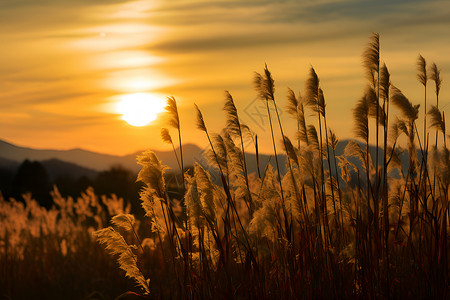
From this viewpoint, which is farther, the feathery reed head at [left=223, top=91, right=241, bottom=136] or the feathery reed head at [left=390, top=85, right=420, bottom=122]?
the feathery reed head at [left=390, top=85, right=420, bottom=122]

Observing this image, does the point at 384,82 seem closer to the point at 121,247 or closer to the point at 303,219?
the point at 303,219

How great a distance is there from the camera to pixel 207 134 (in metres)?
3.74

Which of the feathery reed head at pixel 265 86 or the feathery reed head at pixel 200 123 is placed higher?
the feathery reed head at pixel 265 86

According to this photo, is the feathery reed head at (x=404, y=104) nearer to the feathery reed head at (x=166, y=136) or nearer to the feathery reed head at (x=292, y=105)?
the feathery reed head at (x=292, y=105)

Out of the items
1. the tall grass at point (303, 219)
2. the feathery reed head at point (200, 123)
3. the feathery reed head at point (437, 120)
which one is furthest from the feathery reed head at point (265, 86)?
the feathery reed head at point (437, 120)

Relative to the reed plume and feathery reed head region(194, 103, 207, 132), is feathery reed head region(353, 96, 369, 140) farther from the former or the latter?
the reed plume

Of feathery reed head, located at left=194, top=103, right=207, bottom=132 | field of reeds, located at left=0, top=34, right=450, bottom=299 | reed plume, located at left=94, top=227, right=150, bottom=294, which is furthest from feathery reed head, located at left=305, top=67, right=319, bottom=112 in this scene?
reed plume, located at left=94, top=227, right=150, bottom=294

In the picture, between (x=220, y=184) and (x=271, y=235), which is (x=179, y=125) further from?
(x=271, y=235)

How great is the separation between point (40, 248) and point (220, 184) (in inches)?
214

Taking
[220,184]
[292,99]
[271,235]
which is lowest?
[271,235]

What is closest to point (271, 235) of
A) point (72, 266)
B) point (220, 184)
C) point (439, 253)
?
point (220, 184)

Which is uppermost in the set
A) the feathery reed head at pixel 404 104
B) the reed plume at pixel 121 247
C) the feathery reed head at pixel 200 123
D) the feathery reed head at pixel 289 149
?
the feathery reed head at pixel 404 104

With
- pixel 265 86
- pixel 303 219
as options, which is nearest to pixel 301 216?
pixel 303 219

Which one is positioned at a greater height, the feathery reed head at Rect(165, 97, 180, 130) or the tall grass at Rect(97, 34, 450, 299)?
the feathery reed head at Rect(165, 97, 180, 130)
